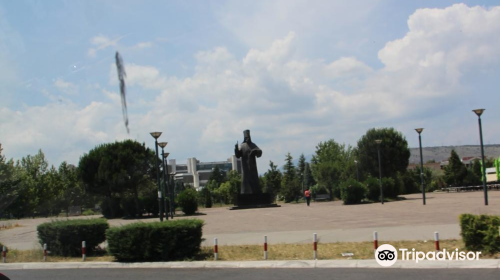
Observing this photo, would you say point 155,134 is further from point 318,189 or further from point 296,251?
point 318,189

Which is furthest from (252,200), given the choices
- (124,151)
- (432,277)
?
(432,277)

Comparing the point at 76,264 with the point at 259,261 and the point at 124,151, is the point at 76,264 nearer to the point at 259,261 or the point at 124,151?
the point at 259,261

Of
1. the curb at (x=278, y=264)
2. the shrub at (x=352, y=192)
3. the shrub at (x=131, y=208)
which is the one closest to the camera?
the curb at (x=278, y=264)

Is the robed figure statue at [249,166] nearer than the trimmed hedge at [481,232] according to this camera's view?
No

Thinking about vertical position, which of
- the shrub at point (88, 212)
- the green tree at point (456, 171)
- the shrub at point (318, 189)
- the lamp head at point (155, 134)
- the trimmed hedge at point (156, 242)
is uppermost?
the lamp head at point (155, 134)

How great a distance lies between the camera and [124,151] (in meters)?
43.5

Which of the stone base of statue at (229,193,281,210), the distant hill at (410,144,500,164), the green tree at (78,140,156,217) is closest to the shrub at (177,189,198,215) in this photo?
the green tree at (78,140,156,217)

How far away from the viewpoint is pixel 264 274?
11.1 metres

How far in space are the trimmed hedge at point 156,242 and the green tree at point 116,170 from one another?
29.1m

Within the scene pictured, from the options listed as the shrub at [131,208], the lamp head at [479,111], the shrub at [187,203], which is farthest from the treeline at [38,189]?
the lamp head at [479,111]

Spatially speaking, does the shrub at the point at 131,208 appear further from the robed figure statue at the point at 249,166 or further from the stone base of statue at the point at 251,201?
the robed figure statue at the point at 249,166

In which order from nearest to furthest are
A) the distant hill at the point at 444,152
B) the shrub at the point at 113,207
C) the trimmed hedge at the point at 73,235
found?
the trimmed hedge at the point at 73,235 < the shrub at the point at 113,207 < the distant hill at the point at 444,152

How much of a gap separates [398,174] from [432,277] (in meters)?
53.2

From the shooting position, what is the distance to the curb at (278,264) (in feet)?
35.2
